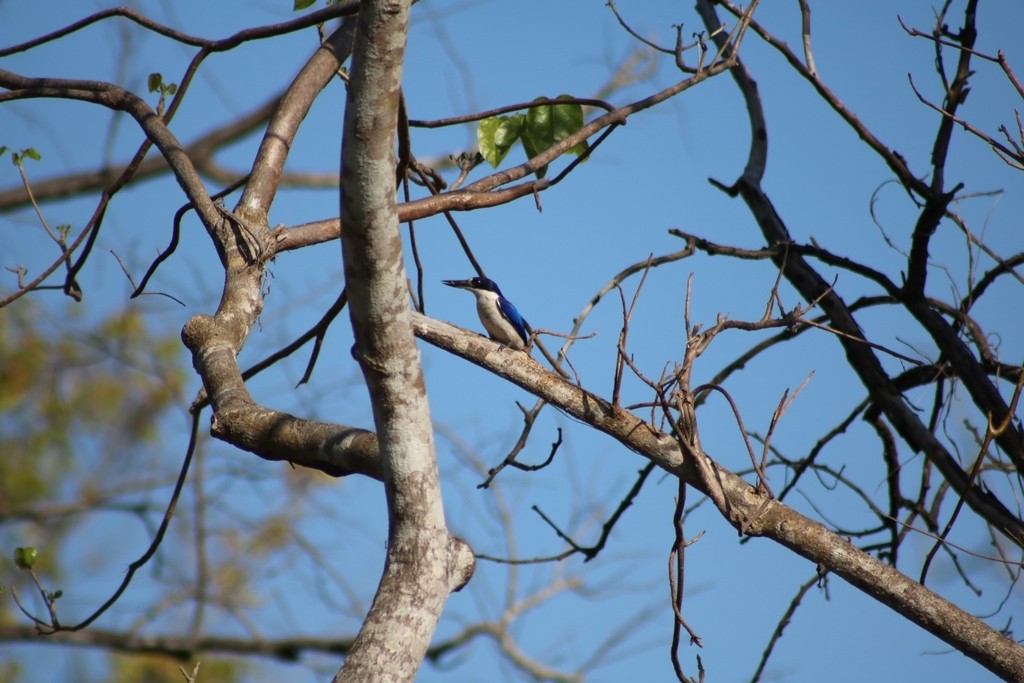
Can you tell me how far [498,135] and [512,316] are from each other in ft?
5.75

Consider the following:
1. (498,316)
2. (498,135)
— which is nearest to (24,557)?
(498,135)

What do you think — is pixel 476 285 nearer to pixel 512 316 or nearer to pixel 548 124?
pixel 512 316

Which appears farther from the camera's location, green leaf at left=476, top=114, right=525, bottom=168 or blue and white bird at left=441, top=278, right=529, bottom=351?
blue and white bird at left=441, top=278, right=529, bottom=351

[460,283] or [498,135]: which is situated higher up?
[460,283]

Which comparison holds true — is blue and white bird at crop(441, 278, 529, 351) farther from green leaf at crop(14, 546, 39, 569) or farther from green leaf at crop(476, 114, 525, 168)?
green leaf at crop(14, 546, 39, 569)

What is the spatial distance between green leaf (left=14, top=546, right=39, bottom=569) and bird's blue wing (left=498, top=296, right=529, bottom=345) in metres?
2.76

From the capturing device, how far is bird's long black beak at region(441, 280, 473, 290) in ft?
18.6

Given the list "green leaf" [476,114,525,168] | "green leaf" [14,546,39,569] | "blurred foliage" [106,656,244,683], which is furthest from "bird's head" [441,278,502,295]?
"blurred foliage" [106,656,244,683]

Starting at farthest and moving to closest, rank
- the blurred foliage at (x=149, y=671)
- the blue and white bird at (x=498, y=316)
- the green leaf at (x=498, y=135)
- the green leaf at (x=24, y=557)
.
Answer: the blurred foliage at (x=149, y=671) < the blue and white bird at (x=498, y=316) < the green leaf at (x=498, y=135) < the green leaf at (x=24, y=557)

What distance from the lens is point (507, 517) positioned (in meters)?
8.98

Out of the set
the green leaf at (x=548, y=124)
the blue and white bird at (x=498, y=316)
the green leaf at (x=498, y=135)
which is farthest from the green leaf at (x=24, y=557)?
the blue and white bird at (x=498, y=316)

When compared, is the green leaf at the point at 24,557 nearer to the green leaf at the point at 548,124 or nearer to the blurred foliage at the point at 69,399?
the green leaf at the point at 548,124

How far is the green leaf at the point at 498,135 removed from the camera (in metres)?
3.71

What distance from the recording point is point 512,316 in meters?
5.34
